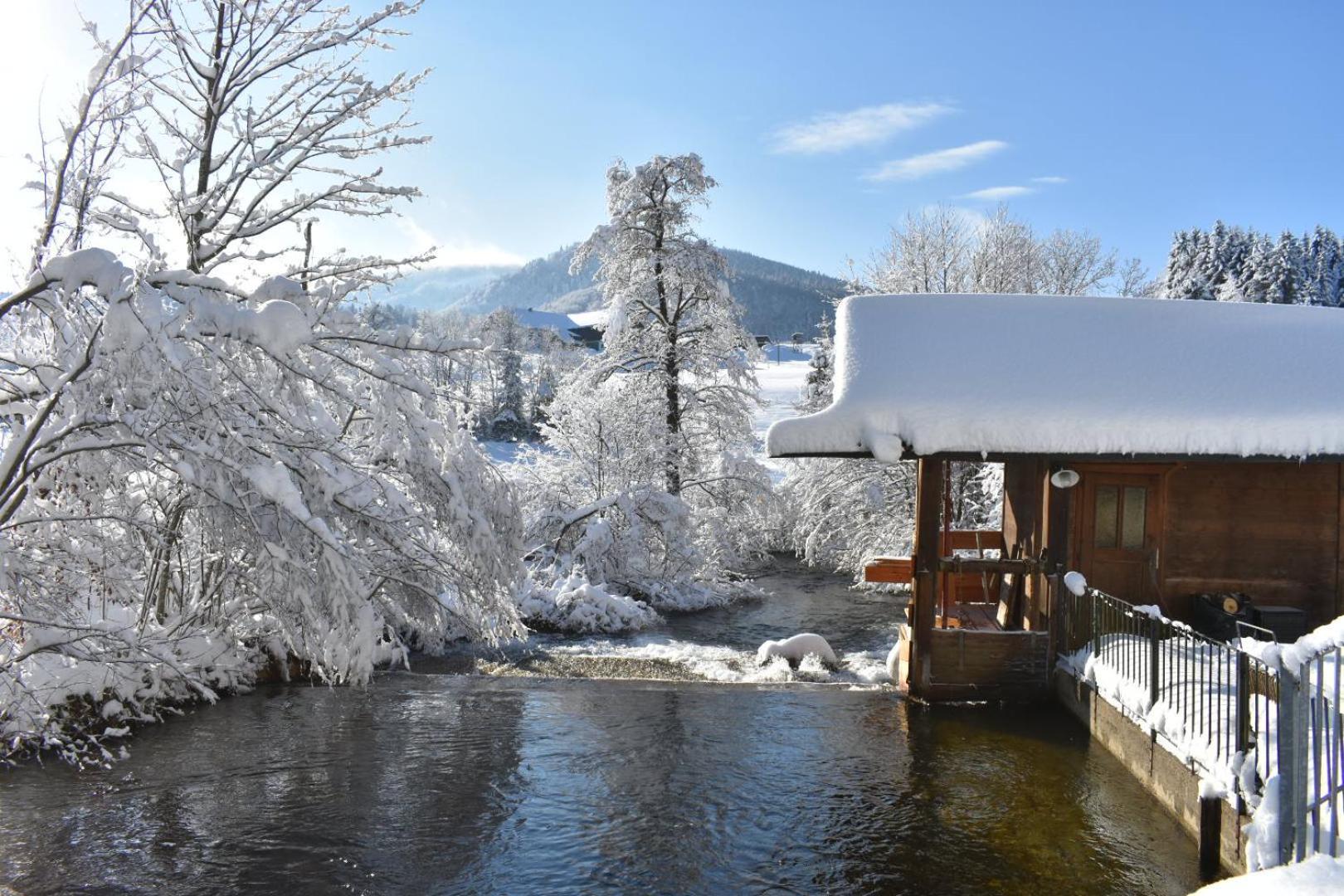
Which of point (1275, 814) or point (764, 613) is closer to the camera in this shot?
point (1275, 814)

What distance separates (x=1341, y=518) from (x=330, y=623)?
37.3ft

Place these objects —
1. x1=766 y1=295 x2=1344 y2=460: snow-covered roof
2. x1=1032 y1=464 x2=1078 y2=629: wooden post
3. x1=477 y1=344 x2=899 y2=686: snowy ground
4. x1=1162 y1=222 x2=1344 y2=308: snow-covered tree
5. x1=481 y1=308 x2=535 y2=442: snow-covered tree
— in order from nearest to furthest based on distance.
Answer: x1=766 y1=295 x2=1344 y2=460: snow-covered roof < x1=1032 y1=464 x2=1078 y2=629: wooden post < x1=477 y1=344 x2=899 y2=686: snowy ground < x1=1162 y1=222 x2=1344 y2=308: snow-covered tree < x1=481 y1=308 x2=535 y2=442: snow-covered tree

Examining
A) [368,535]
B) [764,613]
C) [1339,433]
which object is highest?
[1339,433]

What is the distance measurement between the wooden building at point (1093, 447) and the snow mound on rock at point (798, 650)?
2644 mm

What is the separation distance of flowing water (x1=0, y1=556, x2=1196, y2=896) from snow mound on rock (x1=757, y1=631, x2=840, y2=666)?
3.06 metres

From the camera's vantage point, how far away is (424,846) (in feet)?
22.4

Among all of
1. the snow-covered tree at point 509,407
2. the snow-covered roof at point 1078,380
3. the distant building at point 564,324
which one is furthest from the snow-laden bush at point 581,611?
the distant building at point 564,324

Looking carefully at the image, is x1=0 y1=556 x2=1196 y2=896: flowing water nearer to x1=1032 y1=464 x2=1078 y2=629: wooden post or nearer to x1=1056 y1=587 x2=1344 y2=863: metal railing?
x1=1056 y1=587 x2=1344 y2=863: metal railing

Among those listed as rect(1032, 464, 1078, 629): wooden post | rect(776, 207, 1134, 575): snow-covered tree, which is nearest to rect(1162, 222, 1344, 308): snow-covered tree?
rect(776, 207, 1134, 575): snow-covered tree

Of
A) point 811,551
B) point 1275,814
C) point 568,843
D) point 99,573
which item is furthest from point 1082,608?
point 811,551

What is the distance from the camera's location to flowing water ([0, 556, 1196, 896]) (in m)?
6.40

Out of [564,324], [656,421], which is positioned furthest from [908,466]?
[564,324]

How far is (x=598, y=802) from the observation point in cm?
769

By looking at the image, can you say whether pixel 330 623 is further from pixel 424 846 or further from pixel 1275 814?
pixel 1275 814
